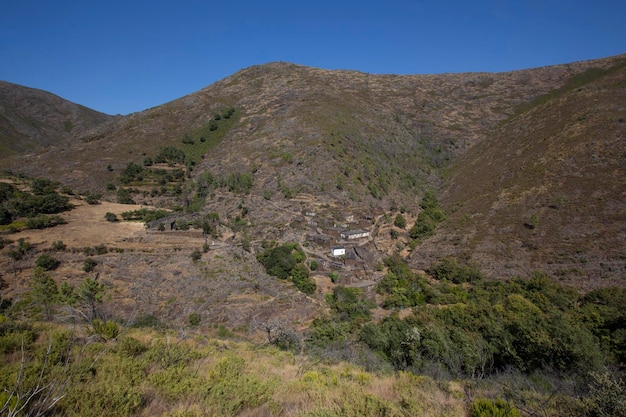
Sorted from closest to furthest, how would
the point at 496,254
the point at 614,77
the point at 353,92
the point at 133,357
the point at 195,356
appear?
1. the point at 133,357
2. the point at 195,356
3. the point at 496,254
4. the point at 614,77
5. the point at 353,92

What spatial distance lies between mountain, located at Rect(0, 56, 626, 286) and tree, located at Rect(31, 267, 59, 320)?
2096 centimetres

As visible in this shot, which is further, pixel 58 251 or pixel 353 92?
pixel 353 92

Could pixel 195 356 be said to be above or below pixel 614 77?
below

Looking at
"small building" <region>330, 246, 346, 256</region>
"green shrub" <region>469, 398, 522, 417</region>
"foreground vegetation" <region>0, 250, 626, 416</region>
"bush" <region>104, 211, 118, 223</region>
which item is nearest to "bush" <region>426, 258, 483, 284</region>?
"foreground vegetation" <region>0, 250, 626, 416</region>

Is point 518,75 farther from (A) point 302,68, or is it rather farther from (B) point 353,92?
(A) point 302,68

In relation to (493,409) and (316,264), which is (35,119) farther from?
(493,409)

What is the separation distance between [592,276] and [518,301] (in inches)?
381

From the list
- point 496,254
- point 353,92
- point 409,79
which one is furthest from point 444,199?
point 409,79

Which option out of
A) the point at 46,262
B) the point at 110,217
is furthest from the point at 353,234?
the point at 46,262

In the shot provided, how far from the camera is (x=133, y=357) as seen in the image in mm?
7191

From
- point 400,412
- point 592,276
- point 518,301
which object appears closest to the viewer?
point 400,412

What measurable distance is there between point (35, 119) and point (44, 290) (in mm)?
116367

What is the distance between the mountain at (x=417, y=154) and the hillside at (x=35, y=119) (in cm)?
148

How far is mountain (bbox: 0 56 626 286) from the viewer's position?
33.5m
